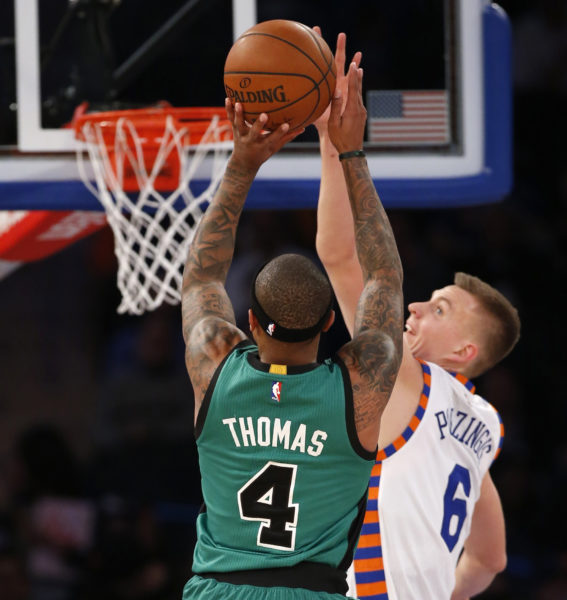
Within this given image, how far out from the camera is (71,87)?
4.88 meters

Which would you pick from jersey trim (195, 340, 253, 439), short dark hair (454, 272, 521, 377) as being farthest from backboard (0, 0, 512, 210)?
jersey trim (195, 340, 253, 439)

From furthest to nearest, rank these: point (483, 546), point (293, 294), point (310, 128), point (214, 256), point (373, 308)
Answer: point (310, 128) → point (483, 546) → point (214, 256) → point (373, 308) → point (293, 294)

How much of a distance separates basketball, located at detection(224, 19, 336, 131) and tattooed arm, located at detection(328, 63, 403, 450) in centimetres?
8

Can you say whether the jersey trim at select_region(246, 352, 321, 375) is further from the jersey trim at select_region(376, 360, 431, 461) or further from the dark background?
the dark background

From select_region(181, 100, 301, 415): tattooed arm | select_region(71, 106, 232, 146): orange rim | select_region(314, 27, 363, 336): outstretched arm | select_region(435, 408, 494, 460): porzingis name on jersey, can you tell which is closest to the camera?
select_region(181, 100, 301, 415): tattooed arm

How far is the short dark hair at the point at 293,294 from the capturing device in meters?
2.61

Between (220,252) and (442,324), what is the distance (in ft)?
3.88

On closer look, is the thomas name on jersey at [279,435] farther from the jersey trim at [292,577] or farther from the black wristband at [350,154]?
the black wristband at [350,154]

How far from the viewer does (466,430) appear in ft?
11.8

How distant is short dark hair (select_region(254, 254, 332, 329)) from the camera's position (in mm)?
2613

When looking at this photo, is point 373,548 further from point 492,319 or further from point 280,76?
point 280,76

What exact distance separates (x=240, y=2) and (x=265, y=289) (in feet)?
8.16

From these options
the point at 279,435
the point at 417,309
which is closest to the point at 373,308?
the point at 279,435

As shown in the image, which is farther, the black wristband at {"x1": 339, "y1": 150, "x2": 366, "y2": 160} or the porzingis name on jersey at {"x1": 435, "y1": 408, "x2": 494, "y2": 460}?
the porzingis name on jersey at {"x1": 435, "y1": 408, "x2": 494, "y2": 460}
